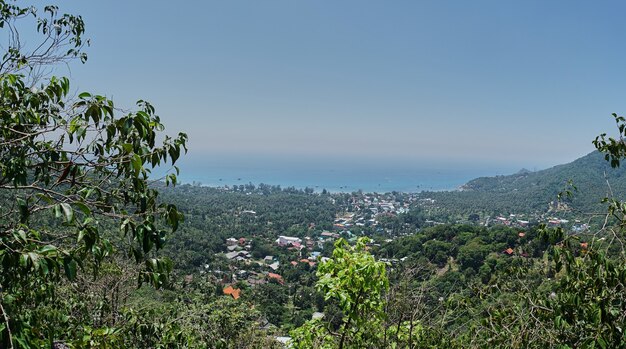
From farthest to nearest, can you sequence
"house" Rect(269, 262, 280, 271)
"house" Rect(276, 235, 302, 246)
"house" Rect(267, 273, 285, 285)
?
1. "house" Rect(276, 235, 302, 246)
2. "house" Rect(269, 262, 280, 271)
3. "house" Rect(267, 273, 285, 285)

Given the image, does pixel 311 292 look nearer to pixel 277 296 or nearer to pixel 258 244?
pixel 277 296

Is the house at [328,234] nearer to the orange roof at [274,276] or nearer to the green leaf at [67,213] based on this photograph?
the orange roof at [274,276]

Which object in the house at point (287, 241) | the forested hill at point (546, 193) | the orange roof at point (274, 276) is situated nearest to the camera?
the orange roof at point (274, 276)

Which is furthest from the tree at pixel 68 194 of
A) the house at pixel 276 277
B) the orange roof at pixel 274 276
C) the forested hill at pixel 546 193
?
the forested hill at pixel 546 193

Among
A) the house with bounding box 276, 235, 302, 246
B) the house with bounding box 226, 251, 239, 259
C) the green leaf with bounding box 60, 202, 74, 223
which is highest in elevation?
the green leaf with bounding box 60, 202, 74, 223

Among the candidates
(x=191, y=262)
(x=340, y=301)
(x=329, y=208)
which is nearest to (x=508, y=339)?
(x=340, y=301)

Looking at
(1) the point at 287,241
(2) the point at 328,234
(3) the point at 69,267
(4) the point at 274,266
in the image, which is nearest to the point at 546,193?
(2) the point at 328,234

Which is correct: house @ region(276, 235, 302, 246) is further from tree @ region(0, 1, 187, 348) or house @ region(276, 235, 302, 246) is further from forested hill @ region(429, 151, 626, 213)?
tree @ region(0, 1, 187, 348)

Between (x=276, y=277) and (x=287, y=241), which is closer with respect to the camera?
(x=276, y=277)

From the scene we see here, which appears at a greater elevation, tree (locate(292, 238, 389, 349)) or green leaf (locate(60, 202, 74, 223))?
green leaf (locate(60, 202, 74, 223))

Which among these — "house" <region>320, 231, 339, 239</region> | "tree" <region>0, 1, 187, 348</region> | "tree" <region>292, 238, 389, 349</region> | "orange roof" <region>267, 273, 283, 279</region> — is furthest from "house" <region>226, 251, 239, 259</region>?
"tree" <region>0, 1, 187, 348</region>

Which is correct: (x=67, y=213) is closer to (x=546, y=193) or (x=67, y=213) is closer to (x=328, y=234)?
(x=328, y=234)
